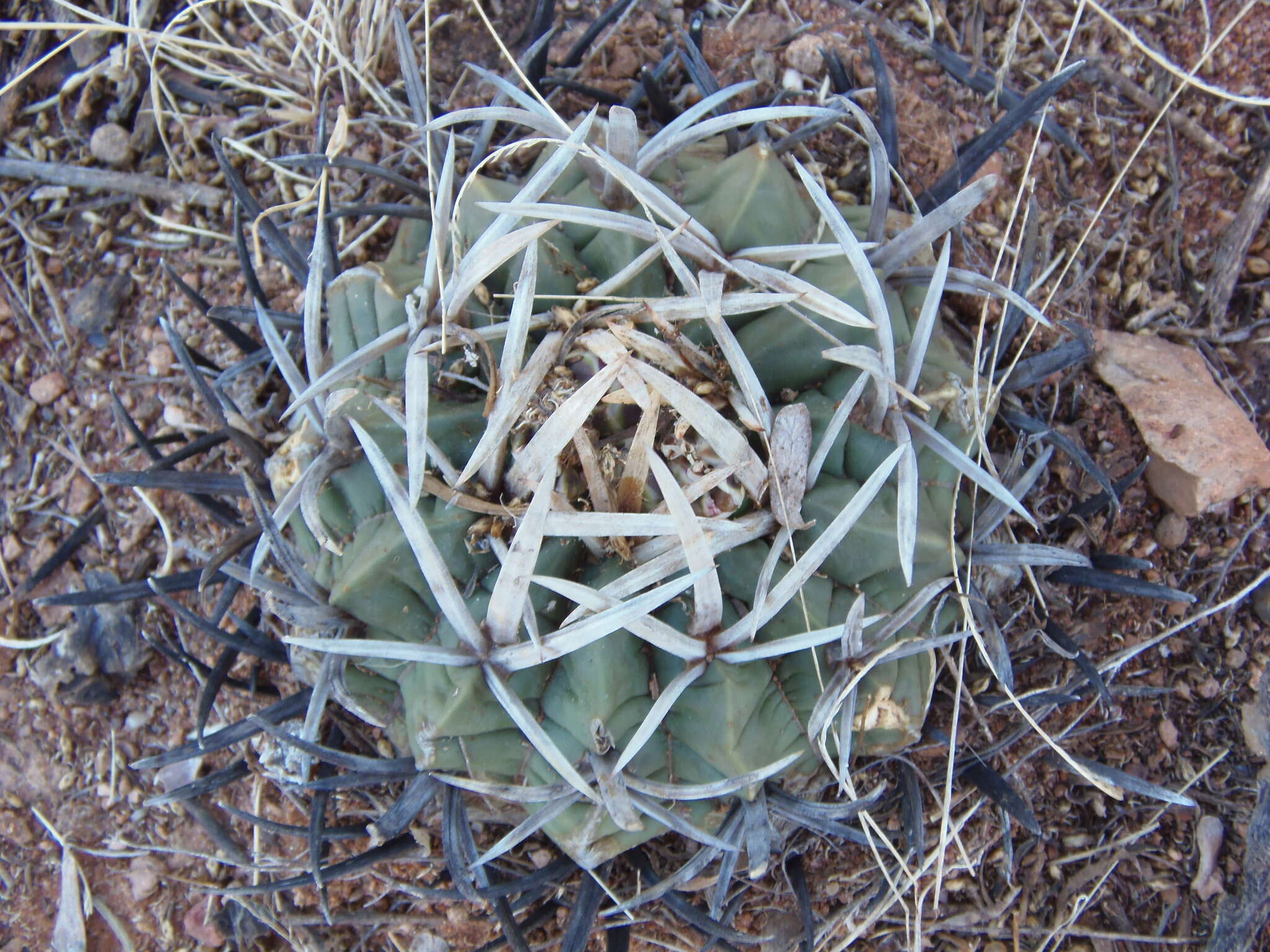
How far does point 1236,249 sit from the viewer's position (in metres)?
1.87

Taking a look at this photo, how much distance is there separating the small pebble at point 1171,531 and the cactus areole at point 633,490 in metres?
0.66

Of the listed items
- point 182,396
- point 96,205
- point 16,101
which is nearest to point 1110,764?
point 182,396

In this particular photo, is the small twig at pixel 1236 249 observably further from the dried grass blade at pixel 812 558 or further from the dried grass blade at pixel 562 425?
the dried grass blade at pixel 562 425

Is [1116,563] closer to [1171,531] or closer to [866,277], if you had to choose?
[1171,531]

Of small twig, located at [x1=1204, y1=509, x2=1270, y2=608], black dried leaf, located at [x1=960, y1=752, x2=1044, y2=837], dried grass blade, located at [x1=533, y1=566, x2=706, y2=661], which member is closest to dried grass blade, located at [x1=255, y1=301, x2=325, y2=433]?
dried grass blade, located at [x1=533, y1=566, x2=706, y2=661]

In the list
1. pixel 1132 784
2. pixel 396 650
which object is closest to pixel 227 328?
pixel 396 650

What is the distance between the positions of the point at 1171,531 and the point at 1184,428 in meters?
0.19

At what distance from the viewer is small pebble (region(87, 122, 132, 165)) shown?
197cm

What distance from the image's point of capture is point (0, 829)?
6.36 feet

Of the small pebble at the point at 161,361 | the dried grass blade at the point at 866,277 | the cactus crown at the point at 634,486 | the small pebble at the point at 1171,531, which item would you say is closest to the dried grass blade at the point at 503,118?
the cactus crown at the point at 634,486

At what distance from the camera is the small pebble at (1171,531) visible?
5.78ft

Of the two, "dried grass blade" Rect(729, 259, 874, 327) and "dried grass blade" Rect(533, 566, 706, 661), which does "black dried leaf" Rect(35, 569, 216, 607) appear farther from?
"dried grass blade" Rect(729, 259, 874, 327)

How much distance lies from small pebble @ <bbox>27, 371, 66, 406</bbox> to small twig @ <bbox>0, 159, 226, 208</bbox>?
0.40 m

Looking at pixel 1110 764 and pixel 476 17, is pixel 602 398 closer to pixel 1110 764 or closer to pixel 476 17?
pixel 476 17
